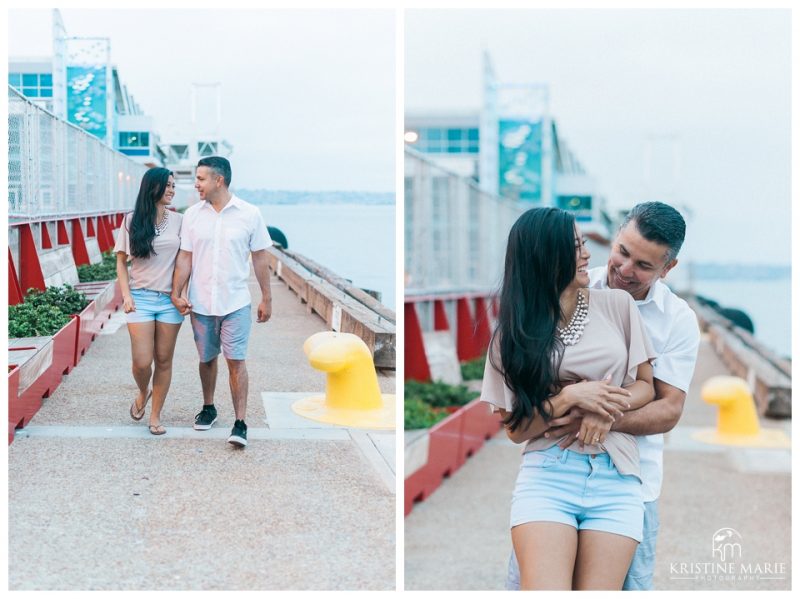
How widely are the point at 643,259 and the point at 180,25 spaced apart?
217cm

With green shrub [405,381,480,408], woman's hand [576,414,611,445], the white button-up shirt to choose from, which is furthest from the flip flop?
green shrub [405,381,480,408]

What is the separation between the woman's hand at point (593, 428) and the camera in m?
2.55

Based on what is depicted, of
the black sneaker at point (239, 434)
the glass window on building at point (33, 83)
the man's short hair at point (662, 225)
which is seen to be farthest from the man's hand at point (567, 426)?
the glass window on building at point (33, 83)

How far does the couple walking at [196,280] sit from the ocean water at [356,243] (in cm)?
24

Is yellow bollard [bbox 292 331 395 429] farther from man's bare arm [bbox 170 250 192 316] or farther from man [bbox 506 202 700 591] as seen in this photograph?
man [bbox 506 202 700 591]

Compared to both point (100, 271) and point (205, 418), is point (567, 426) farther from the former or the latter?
point (100, 271)

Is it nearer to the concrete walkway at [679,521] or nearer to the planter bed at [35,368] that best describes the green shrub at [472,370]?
the concrete walkway at [679,521]

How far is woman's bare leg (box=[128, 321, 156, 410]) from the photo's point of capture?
12.4ft

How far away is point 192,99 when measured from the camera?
3846 millimetres

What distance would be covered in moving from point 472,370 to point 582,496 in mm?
5793

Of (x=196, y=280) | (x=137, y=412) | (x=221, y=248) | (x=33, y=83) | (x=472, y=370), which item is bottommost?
(x=472, y=370)

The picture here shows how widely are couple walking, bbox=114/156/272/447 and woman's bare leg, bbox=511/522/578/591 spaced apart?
155cm

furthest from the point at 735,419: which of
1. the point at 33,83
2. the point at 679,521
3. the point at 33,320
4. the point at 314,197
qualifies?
the point at 33,83

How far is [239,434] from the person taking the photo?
3816 millimetres
